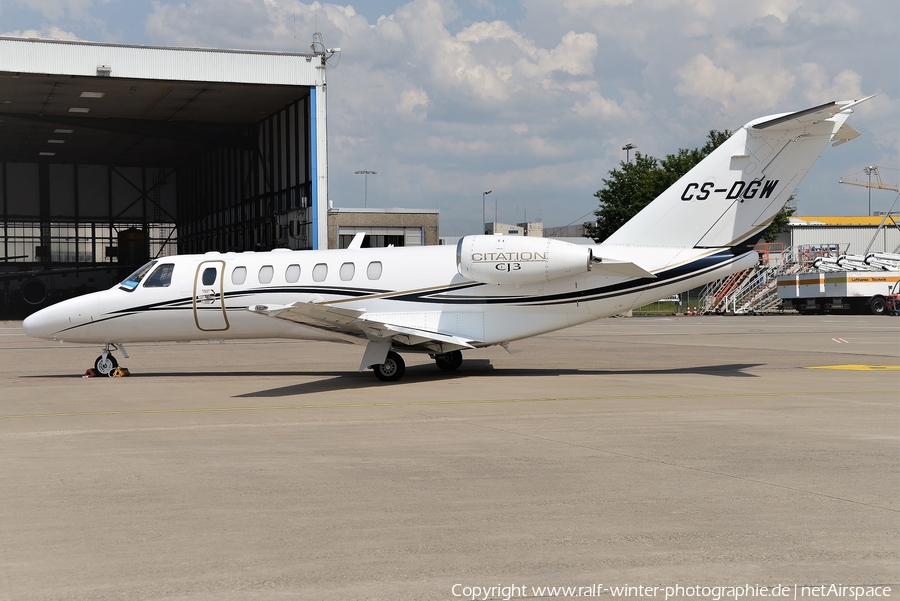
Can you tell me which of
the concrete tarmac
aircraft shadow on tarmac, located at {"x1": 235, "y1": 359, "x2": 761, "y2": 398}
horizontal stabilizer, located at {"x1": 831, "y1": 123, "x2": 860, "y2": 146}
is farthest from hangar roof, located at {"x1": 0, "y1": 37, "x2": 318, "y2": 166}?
horizontal stabilizer, located at {"x1": 831, "y1": 123, "x2": 860, "y2": 146}

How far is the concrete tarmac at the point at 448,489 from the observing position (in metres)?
5.29

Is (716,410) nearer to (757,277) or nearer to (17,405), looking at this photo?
(17,405)

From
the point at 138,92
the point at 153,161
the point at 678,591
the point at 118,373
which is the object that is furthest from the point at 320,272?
the point at 153,161

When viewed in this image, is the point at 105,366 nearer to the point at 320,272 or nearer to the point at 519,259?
the point at 320,272

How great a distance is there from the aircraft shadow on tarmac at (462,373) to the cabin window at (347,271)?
2.13m

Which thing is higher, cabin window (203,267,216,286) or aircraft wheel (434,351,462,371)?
cabin window (203,267,216,286)

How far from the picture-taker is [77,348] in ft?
98.1

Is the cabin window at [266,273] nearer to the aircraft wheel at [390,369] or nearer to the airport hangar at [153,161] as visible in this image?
the aircraft wheel at [390,369]

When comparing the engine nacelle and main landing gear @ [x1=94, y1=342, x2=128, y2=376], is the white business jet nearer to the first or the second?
the engine nacelle

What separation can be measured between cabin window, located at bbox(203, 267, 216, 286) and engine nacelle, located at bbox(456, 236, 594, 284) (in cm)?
580

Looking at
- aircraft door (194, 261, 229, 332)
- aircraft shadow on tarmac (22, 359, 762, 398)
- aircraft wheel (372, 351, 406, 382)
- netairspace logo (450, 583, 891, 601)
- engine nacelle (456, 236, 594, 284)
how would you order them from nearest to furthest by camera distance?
netairspace logo (450, 583, 891, 601) < engine nacelle (456, 236, 594, 284) < aircraft shadow on tarmac (22, 359, 762, 398) < aircraft wheel (372, 351, 406, 382) < aircraft door (194, 261, 229, 332)

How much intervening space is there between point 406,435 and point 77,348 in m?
22.7

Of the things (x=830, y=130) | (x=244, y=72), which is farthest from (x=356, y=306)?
(x=244, y=72)

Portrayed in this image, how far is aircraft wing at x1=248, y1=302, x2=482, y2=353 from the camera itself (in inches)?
Answer: 627
